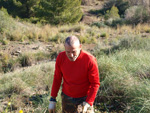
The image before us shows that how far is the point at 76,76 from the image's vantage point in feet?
7.47

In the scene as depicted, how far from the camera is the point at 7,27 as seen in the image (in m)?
11.1

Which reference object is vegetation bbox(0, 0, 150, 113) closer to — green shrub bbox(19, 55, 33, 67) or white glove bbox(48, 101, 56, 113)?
green shrub bbox(19, 55, 33, 67)

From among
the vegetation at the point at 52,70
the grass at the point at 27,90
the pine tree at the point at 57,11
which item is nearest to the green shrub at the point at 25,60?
the vegetation at the point at 52,70

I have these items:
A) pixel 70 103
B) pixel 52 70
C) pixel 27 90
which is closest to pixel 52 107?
pixel 70 103

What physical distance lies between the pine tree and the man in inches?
627

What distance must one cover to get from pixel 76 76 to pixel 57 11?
1677cm

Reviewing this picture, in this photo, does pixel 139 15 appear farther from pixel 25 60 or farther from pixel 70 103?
pixel 70 103

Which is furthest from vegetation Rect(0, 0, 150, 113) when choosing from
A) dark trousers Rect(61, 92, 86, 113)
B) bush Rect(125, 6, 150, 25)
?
bush Rect(125, 6, 150, 25)

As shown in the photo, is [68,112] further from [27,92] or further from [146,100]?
[27,92]

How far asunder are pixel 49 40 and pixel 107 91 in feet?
25.3

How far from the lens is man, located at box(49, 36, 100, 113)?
2107 millimetres

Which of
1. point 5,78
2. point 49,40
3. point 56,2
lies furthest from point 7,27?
point 56,2

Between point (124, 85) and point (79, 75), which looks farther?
point (124, 85)

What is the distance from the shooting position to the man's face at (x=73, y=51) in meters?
2.04
